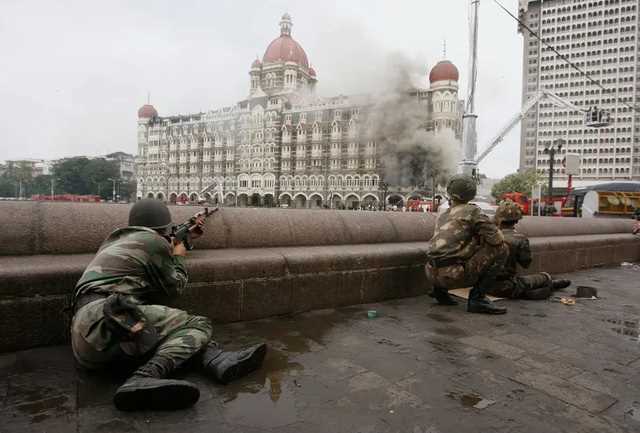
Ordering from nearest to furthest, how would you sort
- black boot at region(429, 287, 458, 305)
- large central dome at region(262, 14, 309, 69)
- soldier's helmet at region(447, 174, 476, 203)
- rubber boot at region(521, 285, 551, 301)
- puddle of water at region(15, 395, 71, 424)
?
puddle of water at region(15, 395, 71, 424), soldier's helmet at region(447, 174, 476, 203), black boot at region(429, 287, 458, 305), rubber boot at region(521, 285, 551, 301), large central dome at region(262, 14, 309, 69)

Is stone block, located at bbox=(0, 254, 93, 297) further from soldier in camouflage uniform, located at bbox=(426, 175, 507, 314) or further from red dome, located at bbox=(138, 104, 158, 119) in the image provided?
red dome, located at bbox=(138, 104, 158, 119)

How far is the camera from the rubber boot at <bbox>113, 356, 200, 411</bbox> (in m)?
1.79

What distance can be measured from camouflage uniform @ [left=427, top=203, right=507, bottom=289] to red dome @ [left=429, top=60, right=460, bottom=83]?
58.3m

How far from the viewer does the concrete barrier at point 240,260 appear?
2465 mm

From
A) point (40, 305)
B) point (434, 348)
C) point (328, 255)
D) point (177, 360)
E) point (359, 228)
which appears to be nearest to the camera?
point (177, 360)

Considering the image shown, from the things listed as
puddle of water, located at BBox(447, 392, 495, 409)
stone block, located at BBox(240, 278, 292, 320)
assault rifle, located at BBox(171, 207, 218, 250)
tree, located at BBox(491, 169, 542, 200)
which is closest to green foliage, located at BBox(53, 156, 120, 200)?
tree, located at BBox(491, 169, 542, 200)

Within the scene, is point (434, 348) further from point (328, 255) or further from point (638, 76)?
point (638, 76)

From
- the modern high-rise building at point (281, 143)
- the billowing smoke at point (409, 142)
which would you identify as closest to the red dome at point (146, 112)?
the modern high-rise building at point (281, 143)

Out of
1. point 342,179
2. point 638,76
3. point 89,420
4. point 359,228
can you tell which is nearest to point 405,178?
point 342,179

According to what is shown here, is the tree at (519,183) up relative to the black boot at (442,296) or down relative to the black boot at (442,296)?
up

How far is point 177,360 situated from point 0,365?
3.37ft

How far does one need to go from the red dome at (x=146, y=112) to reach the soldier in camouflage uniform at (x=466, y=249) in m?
99.1

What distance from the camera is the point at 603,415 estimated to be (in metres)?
1.95

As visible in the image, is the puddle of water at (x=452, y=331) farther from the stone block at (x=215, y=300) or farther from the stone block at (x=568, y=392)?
the stone block at (x=215, y=300)
